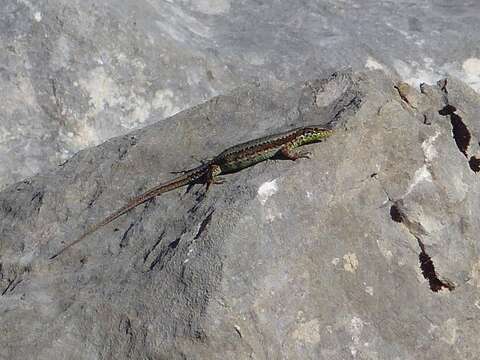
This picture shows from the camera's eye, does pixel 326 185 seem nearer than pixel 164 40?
Yes

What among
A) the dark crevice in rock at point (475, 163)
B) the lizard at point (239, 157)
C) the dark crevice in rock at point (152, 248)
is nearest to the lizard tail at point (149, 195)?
the lizard at point (239, 157)

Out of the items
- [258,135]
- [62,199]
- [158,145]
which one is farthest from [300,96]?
[62,199]

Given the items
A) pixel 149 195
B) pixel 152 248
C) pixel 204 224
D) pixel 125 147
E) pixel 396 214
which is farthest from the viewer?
pixel 125 147

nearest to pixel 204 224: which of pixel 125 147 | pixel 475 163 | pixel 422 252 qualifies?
pixel 422 252

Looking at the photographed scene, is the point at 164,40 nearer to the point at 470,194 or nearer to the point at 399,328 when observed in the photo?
the point at 470,194

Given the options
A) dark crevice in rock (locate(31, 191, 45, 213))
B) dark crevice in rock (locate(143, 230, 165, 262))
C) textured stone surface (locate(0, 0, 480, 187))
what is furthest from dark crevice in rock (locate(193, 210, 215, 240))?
textured stone surface (locate(0, 0, 480, 187))

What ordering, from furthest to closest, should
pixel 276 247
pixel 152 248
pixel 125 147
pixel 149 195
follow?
pixel 125 147, pixel 149 195, pixel 152 248, pixel 276 247

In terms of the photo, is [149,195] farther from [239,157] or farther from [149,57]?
[149,57]

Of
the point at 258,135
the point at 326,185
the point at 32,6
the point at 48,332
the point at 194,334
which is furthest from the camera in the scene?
the point at 32,6
